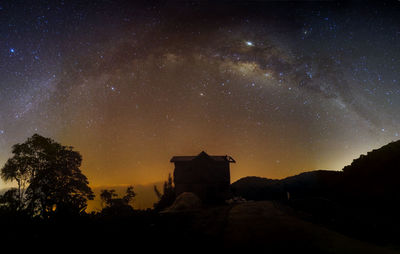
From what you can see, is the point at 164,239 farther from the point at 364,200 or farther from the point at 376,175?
the point at 376,175

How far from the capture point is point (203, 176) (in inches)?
1228

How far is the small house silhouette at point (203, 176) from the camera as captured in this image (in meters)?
30.2

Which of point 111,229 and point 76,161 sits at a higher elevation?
point 76,161

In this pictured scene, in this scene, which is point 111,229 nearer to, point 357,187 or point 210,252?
point 210,252

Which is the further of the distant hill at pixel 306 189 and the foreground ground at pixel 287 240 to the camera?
the distant hill at pixel 306 189

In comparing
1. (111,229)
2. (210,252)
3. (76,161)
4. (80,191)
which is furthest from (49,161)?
(210,252)

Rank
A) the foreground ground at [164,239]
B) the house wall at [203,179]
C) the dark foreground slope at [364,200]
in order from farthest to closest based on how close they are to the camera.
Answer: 1. the house wall at [203,179]
2. the dark foreground slope at [364,200]
3. the foreground ground at [164,239]

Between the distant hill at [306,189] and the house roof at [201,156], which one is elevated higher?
the house roof at [201,156]

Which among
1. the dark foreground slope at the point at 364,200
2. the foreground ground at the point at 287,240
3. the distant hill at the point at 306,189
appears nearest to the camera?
the foreground ground at the point at 287,240

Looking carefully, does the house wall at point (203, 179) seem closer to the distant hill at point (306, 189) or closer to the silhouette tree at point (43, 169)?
A: the distant hill at point (306, 189)

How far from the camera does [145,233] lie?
6.67 meters

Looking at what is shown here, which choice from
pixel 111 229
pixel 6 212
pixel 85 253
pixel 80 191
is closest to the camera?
pixel 85 253

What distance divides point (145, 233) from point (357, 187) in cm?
1528

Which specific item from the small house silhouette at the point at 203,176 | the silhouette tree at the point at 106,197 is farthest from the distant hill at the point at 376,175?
the silhouette tree at the point at 106,197
